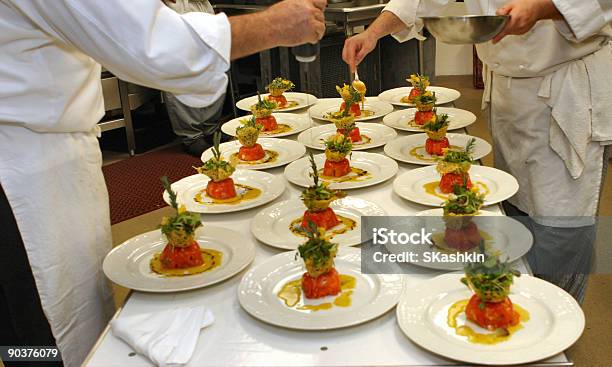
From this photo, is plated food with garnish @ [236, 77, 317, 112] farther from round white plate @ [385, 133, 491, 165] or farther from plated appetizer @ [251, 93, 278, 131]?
round white plate @ [385, 133, 491, 165]

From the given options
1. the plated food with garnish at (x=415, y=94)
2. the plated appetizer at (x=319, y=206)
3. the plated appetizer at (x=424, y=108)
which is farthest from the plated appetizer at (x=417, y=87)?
the plated appetizer at (x=319, y=206)

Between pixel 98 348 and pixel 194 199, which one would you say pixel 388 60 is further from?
pixel 98 348

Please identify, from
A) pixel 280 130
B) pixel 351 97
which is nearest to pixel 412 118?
pixel 351 97

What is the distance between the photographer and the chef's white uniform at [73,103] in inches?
47.4

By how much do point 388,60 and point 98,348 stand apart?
149 inches

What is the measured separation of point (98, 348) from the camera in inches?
45.3

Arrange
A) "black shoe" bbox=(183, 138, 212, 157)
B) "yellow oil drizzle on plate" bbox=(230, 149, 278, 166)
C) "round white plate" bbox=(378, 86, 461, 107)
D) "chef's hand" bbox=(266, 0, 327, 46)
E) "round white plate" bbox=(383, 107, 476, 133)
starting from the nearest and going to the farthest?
"chef's hand" bbox=(266, 0, 327, 46) → "yellow oil drizzle on plate" bbox=(230, 149, 278, 166) → "round white plate" bbox=(383, 107, 476, 133) → "round white plate" bbox=(378, 86, 461, 107) → "black shoe" bbox=(183, 138, 212, 157)

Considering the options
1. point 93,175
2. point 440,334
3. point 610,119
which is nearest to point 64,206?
point 93,175

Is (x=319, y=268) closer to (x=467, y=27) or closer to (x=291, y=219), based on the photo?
(x=291, y=219)

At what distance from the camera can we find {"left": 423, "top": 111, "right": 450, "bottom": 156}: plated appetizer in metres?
1.97

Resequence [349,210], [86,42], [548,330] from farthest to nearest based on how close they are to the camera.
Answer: [349,210], [86,42], [548,330]

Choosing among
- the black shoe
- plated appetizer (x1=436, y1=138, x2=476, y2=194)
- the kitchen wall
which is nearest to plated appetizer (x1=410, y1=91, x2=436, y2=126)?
plated appetizer (x1=436, y1=138, x2=476, y2=194)

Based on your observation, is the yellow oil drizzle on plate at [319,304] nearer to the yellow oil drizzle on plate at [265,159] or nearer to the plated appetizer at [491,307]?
the plated appetizer at [491,307]

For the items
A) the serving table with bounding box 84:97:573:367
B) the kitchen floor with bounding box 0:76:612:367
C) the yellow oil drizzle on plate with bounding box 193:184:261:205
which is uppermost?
the yellow oil drizzle on plate with bounding box 193:184:261:205
